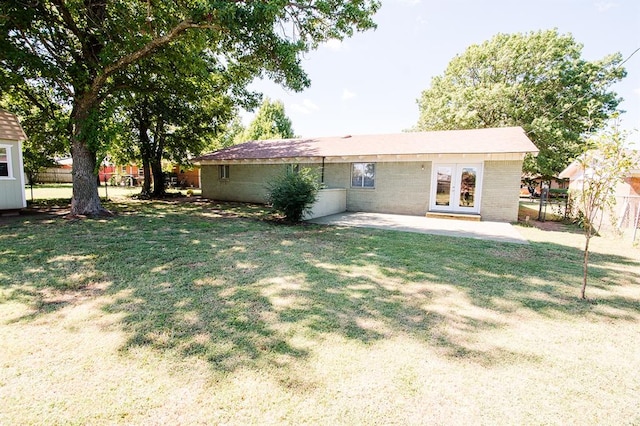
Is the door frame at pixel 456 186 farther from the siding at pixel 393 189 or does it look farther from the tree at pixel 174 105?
the tree at pixel 174 105

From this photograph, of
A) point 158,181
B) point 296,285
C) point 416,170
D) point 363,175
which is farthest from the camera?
point 158,181

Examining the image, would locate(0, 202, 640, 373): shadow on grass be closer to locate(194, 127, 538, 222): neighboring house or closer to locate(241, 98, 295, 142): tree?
locate(194, 127, 538, 222): neighboring house

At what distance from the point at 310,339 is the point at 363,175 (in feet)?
39.4

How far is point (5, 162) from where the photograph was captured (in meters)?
10.9

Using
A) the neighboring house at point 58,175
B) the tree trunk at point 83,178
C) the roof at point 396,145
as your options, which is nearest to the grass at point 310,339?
the tree trunk at point 83,178

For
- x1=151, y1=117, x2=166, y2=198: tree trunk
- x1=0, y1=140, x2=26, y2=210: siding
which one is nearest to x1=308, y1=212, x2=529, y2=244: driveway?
x1=0, y1=140, x2=26, y2=210: siding

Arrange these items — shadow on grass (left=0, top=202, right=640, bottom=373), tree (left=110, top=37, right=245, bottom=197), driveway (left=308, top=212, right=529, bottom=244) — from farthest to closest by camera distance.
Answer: tree (left=110, top=37, right=245, bottom=197) < driveway (left=308, top=212, right=529, bottom=244) < shadow on grass (left=0, top=202, right=640, bottom=373)

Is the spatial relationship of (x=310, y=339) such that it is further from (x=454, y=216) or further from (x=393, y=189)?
(x=393, y=189)

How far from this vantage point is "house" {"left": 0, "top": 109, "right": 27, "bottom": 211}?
10570 millimetres

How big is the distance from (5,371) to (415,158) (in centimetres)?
1313

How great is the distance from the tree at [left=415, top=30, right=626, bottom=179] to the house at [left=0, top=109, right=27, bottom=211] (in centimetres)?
2369

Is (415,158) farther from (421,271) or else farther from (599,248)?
(421,271)

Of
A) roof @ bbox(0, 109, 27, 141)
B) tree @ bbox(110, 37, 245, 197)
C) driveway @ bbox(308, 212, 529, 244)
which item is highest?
tree @ bbox(110, 37, 245, 197)

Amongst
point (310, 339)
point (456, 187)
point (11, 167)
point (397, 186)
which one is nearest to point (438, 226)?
point (456, 187)
